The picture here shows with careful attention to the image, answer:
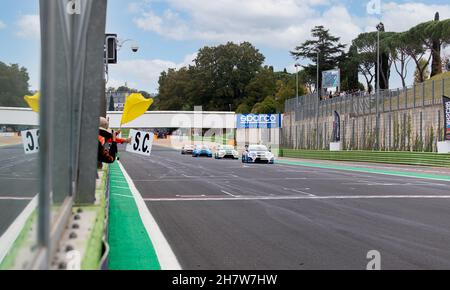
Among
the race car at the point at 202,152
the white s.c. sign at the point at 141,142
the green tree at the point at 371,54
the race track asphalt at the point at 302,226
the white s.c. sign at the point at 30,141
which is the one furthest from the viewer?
the green tree at the point at 371,54

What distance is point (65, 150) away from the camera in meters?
4.75

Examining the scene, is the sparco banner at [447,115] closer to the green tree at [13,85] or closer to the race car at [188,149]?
the green tree at [13,85]

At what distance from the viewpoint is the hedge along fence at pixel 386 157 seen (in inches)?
1363

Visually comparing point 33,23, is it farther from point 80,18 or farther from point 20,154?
point 20,154

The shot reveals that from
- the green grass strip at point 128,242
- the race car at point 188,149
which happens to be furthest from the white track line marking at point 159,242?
the race car at point 188,149

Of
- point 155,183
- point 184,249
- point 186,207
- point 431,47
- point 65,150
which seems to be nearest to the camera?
point 65,150

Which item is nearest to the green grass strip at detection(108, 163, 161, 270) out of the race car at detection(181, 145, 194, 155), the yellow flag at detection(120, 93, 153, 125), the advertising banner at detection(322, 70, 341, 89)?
the yellow flag at detection(120, 93, 153, 125)

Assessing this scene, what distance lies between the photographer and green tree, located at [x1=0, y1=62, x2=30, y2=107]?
4.70 m

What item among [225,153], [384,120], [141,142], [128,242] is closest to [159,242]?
[128,242]

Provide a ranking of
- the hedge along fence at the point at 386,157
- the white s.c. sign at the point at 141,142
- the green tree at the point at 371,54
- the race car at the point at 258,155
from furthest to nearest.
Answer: the green tree at the point at 371,54 < the race car at the point at 258,155 < the hedge along fence at the point at 386,157 < the white s.c. sign at the point at 141,142

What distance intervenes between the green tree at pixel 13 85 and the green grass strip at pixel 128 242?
7.96 ft

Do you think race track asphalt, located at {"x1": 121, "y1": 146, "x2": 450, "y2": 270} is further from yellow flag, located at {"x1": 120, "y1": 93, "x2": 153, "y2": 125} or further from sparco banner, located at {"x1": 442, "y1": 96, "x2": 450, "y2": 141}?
sparco banner, located at {"x1": 442, "y1": 96, "x2": 450, "y2": 141}
